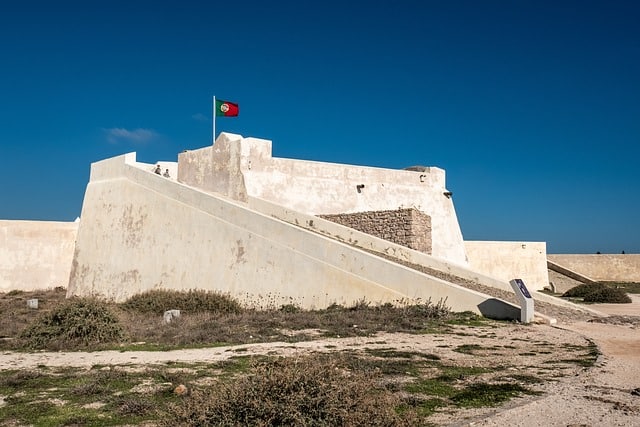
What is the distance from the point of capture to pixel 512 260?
27.5m

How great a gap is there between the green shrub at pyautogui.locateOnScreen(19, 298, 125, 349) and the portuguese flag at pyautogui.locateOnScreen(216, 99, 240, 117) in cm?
1299

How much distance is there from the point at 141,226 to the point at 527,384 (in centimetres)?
1486

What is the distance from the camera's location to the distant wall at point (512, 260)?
26.5m

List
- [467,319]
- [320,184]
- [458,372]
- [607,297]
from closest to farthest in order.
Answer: [458,372] < [467,319] < [607,297] < [320,184]

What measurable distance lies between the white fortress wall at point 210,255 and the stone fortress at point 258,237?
0.03 metres

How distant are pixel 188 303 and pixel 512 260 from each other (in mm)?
18939

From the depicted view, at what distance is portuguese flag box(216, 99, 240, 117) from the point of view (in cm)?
2155

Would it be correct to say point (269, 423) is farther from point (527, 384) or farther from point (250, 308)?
point (250, 308)

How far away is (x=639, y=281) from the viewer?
32938 millimetres

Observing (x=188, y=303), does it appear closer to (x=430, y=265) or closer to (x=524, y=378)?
(x=430, y=265)

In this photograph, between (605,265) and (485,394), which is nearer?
(485,394)

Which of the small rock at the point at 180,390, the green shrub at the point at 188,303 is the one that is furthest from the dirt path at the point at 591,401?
the green shrub at the point at 188,303

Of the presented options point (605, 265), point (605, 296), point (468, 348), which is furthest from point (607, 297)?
point (605, 265)

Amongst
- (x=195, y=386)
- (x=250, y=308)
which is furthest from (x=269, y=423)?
(x=250, y=308)
